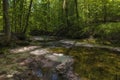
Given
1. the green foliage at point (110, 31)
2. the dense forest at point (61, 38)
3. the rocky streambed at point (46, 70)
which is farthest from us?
the green foliage at point (110, 31)

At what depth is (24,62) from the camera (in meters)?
12.6

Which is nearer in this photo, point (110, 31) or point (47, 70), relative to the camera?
point (47, 70)

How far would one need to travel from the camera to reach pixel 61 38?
30.6m

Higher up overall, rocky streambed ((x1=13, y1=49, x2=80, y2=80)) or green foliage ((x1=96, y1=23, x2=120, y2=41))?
green foliage ((x1=96, y1=23, x2=120, y2=41))

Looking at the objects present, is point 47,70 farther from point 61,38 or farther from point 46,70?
point 61,38

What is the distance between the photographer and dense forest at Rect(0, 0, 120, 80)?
437 inches

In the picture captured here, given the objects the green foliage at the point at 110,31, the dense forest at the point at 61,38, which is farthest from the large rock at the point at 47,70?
the green foliage at the point at 110,31

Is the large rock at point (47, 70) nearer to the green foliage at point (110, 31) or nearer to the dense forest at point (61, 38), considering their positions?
the dense forest at point (61, 38)

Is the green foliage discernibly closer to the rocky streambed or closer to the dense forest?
the dense forest

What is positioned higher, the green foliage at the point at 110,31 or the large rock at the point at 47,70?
the green foliage at the point at 110,31

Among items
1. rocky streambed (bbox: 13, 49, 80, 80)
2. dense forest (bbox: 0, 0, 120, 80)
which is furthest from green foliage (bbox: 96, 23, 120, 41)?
rocky streambed (bbox: 13, 49, 80, 80)

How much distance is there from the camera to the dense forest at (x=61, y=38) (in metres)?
11.1

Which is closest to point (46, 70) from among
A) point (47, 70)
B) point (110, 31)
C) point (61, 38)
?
point (47, 70)

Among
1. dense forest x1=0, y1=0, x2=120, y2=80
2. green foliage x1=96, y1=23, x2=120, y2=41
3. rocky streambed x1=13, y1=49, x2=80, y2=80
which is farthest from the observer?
green foliage x1=96, y1=23, x2=120, y2=41
